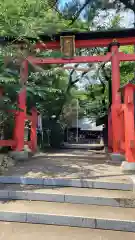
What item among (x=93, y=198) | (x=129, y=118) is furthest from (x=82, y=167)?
(x=93, y=198)

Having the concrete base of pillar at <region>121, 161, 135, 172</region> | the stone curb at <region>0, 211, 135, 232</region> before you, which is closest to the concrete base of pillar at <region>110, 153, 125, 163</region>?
the concrete base of pillar at <region>121, 161, 135, 172</region>

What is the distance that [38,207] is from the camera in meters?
4.73

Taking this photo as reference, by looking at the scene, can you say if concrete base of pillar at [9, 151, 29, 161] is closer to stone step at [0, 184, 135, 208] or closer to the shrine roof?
stone step at [0, 184, 135, 208]

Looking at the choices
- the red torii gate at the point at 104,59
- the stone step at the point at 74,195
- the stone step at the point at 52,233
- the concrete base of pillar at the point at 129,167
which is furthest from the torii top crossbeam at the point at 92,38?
the stone step at the point at 52,233

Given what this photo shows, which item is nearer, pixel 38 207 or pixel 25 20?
pixel 38 207

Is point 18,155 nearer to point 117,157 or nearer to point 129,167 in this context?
point 117,157

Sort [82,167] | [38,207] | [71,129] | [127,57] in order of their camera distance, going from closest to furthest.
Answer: [38,207] < [82,167] < [127,57] < [71,129]

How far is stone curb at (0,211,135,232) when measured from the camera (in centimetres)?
408

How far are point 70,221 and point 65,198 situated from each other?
2.55 feet

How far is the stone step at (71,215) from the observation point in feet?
13.5

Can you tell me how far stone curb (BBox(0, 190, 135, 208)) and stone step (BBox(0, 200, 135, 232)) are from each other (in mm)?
101

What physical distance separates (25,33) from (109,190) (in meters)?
4.79

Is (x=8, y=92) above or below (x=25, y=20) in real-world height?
below

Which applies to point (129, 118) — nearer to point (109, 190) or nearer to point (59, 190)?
point (109, 190)
